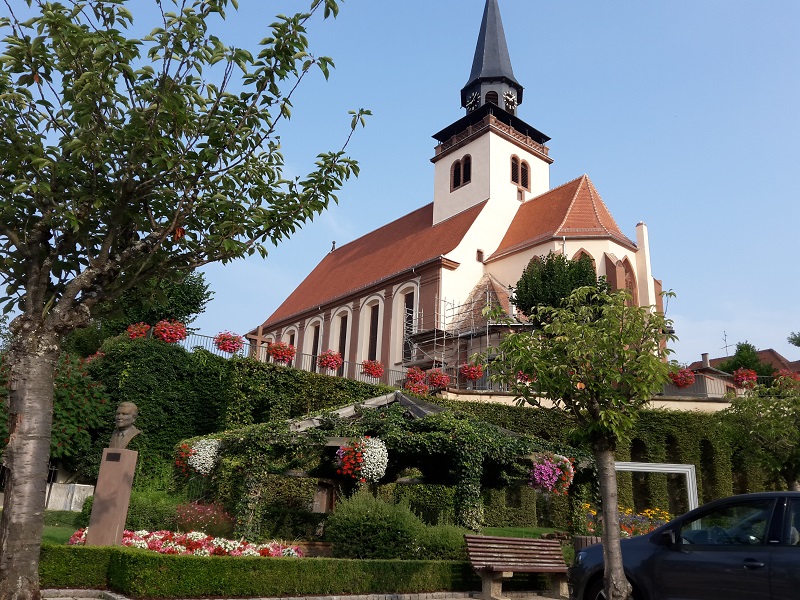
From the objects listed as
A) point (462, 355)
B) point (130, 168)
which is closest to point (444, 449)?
point (130, 168)

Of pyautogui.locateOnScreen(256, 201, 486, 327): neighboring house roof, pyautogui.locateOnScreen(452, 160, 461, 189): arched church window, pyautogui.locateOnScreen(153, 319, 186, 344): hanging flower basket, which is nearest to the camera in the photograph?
pyautogui.locateOnScreen(153, 319, 186, 344): hanging flower basket

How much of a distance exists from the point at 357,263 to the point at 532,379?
3552cm

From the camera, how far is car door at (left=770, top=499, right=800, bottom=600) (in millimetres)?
5891

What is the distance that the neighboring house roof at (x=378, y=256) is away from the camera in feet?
120

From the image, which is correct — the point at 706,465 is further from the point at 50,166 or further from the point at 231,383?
the point at 50,166

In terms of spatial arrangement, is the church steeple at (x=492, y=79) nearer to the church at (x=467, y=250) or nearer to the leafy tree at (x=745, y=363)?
the church at (x=467, y=250)

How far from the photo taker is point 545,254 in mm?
31734

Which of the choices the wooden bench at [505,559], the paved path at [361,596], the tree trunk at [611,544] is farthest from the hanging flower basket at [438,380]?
the tree trunk at [611,544]

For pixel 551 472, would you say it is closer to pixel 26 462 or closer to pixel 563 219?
pixel 26 462

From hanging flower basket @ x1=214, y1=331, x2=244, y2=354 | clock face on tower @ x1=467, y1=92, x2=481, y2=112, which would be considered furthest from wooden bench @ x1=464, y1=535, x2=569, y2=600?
clock face on tower @ x1=467, y1=92, x2=481, y2=112

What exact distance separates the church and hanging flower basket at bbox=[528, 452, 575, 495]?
15.9 meters

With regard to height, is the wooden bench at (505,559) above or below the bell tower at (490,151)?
below

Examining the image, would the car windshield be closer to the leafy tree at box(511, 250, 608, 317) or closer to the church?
the leafy tree at box(511, 250, 608, 317)

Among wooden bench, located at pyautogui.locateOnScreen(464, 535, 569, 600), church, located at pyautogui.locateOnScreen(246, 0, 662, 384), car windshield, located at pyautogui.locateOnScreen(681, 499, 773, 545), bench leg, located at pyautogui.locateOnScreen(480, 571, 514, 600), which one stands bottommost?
bench leg, located at pyautogui.locateOnScreen(480, 571, 514, 600)
